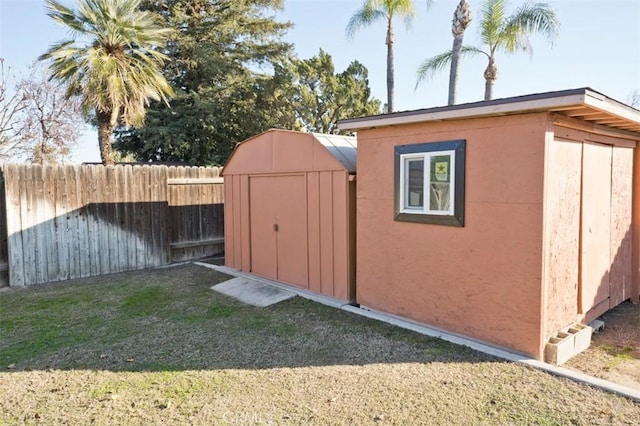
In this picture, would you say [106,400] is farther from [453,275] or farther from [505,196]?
[505,196]

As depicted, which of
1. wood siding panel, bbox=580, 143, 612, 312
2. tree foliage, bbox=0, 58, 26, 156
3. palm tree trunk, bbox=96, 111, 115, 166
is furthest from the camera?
tree foliage, bbox=0, 58, 26, 156

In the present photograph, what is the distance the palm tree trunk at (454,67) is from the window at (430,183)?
10.1m

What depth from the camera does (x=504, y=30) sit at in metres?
13.9

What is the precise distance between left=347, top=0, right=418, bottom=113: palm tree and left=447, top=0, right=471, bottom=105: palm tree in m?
1.60

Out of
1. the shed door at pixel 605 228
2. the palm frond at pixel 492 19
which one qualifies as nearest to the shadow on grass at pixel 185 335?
the shed door at pixel 605 228

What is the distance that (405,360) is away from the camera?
13.3 ft

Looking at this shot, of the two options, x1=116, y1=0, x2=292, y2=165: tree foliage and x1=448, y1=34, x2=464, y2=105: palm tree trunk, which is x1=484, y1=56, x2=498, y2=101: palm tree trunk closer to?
x1=448, y1=34, x2=464, y2=105: palm tree trunk

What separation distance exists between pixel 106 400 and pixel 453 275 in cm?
352

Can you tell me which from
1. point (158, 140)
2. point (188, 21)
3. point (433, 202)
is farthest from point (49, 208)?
point (188, 21)

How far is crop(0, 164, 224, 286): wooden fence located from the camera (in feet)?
23.1

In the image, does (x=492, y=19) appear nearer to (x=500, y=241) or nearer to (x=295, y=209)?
(x=295, y=209)

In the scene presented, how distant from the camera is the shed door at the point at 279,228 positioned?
6.59 meters

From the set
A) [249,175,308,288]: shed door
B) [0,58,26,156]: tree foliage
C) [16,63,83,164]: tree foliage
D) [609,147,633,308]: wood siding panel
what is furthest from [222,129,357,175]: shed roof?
[0,58,26,156]: tree foliage

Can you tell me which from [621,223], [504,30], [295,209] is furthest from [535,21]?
[295,209]
